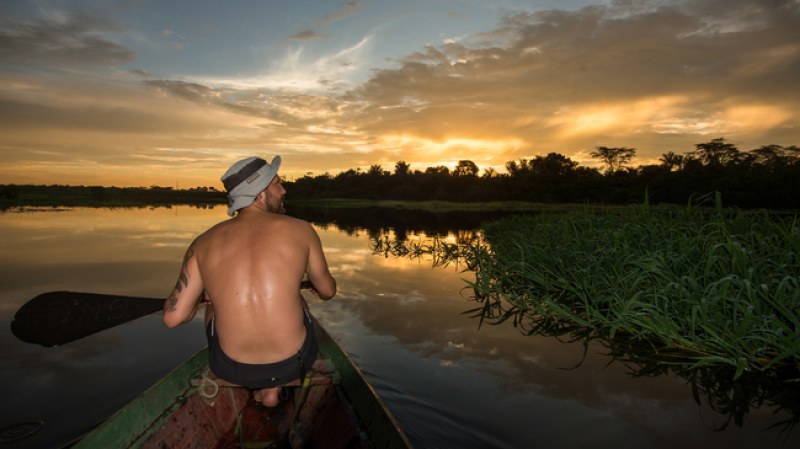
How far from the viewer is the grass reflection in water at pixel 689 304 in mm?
5195

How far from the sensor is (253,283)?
296 cm

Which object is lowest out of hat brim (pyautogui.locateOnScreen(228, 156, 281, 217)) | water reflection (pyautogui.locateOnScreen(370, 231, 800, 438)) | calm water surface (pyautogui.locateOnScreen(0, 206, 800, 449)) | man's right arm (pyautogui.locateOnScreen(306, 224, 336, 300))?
calm water surface (pyautogui.locateOnScreen(0, 206, 800, 449))

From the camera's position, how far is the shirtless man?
298cm

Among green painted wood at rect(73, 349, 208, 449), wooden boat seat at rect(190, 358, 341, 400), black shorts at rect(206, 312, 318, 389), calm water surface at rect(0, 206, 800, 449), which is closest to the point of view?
green painted wood at rect(73, 349, 208, 449)

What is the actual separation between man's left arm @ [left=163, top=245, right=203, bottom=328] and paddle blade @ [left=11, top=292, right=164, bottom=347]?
2.04m

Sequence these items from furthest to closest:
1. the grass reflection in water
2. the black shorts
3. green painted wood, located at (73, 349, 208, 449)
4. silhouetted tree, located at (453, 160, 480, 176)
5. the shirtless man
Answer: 1. silhouetted tree, located at (453, 160, 480, 176)
2. the grass reflection in water
3. the black shorts
4. the shirtless man
5. green painted wood, located at (73, 349, 208, 449)

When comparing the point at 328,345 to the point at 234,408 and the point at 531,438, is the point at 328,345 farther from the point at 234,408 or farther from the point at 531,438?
the point at 531,438

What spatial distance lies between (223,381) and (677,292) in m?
5.87

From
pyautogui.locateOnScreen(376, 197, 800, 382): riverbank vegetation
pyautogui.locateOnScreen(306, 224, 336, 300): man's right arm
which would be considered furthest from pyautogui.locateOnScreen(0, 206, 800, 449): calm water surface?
pyautogui.locateOnScreen(306, 224, 336, 300): man's right arm

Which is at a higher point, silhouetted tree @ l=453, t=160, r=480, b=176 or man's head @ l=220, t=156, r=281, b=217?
silhouetted tree @ l=453, t=160, r=480, b=176

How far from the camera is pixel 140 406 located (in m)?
3.06

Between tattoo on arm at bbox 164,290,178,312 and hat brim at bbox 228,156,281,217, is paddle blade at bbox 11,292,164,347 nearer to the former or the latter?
tattoo on arm at bbox 164,290,178,312

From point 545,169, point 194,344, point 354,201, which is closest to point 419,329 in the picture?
point 194,344

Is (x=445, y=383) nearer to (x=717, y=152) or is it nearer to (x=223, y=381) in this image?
(x=223, y=381)
